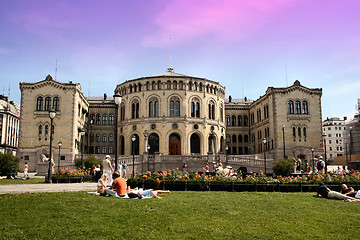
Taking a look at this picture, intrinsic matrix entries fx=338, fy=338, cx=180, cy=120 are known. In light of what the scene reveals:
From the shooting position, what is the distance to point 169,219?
10344 mm

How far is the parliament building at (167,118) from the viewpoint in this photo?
180 feet

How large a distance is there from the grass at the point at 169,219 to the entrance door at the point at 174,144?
145 feet

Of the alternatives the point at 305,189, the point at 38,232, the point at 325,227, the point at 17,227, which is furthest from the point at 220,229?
the point at 305,189

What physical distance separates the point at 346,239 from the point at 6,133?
93186 millimetres

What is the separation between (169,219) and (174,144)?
47862mm

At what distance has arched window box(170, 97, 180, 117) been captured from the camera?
58.6 meters

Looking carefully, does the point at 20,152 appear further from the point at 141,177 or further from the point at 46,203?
the point at 46,203

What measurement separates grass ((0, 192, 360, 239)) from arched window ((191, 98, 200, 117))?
45515mm

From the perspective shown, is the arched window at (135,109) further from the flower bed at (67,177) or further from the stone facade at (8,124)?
the stone facade at (8,124)

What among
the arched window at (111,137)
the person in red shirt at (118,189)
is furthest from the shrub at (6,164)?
the arched window at (111,137)

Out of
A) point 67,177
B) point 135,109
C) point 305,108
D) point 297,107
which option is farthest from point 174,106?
point 67,177

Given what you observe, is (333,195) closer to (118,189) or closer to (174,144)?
(118,189)

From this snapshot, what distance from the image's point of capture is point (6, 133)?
87.9 meters

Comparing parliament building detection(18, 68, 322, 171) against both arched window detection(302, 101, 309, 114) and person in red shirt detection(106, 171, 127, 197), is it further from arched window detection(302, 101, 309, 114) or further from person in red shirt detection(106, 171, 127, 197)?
person in red shirt detection(106, 171, 127, 197)
